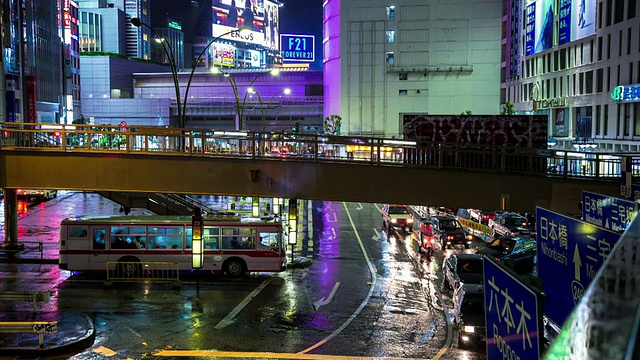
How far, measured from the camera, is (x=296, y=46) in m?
169

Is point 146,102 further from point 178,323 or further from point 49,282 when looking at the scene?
point 178,323

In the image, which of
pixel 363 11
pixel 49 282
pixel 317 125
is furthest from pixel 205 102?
pixel 49 282

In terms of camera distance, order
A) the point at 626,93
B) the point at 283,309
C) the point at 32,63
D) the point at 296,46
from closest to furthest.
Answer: the point at 283,309
the point at 626,93
the point at 32,63
the point at 296,46

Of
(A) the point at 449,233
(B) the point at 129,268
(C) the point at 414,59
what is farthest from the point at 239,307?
(C) the point at 414,59

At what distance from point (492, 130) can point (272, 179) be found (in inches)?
297

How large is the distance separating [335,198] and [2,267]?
1710 cm

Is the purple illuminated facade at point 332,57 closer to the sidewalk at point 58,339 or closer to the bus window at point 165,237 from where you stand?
the bus window at point 165,237

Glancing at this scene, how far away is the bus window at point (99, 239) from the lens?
27.7 m

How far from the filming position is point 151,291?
2505 centimetres

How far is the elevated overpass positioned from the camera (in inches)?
803

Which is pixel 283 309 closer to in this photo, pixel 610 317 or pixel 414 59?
pixel 610 317

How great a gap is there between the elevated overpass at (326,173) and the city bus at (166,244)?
531 cm

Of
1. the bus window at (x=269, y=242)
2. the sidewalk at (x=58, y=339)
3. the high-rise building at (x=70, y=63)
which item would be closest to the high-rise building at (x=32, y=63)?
the high-rise building at (x=70, y=63)

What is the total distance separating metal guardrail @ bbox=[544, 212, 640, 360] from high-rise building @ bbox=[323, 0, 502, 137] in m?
89.4
